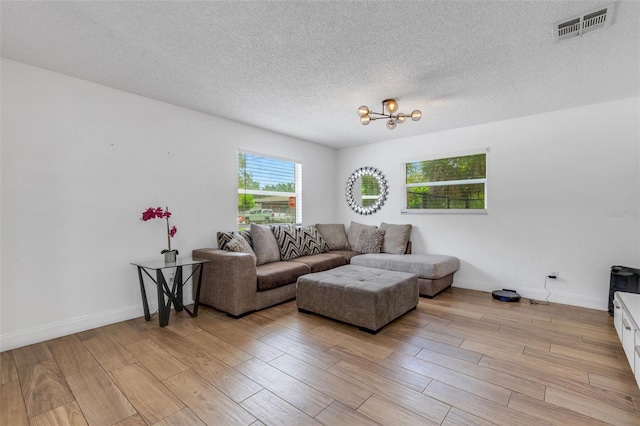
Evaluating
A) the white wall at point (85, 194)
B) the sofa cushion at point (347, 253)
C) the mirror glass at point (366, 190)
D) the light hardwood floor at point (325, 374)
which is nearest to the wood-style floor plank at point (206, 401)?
the light hardwood floor at point (325, 374)

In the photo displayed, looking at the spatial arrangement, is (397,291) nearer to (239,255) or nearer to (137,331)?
(239,255)

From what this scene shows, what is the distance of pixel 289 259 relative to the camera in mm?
4070

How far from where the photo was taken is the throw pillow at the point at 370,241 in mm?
4629

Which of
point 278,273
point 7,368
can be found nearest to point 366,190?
point 278,273

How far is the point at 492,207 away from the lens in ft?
13.1

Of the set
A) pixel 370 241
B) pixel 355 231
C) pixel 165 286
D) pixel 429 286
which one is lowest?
pixel 429 286

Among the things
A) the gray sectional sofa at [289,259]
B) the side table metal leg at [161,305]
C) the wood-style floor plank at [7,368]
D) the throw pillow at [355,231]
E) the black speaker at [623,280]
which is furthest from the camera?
the throw pillow at [355,231]

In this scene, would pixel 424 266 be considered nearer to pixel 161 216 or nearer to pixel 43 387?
pixel 161 216

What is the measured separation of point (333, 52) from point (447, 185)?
2991mm

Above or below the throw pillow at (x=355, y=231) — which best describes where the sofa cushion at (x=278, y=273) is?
below

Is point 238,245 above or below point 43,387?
above

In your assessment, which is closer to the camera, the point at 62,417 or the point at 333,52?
the point at 62,417

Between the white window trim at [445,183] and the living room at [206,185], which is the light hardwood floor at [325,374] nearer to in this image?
the living room at [206,185]

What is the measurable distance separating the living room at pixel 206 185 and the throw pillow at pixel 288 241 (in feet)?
2.14
